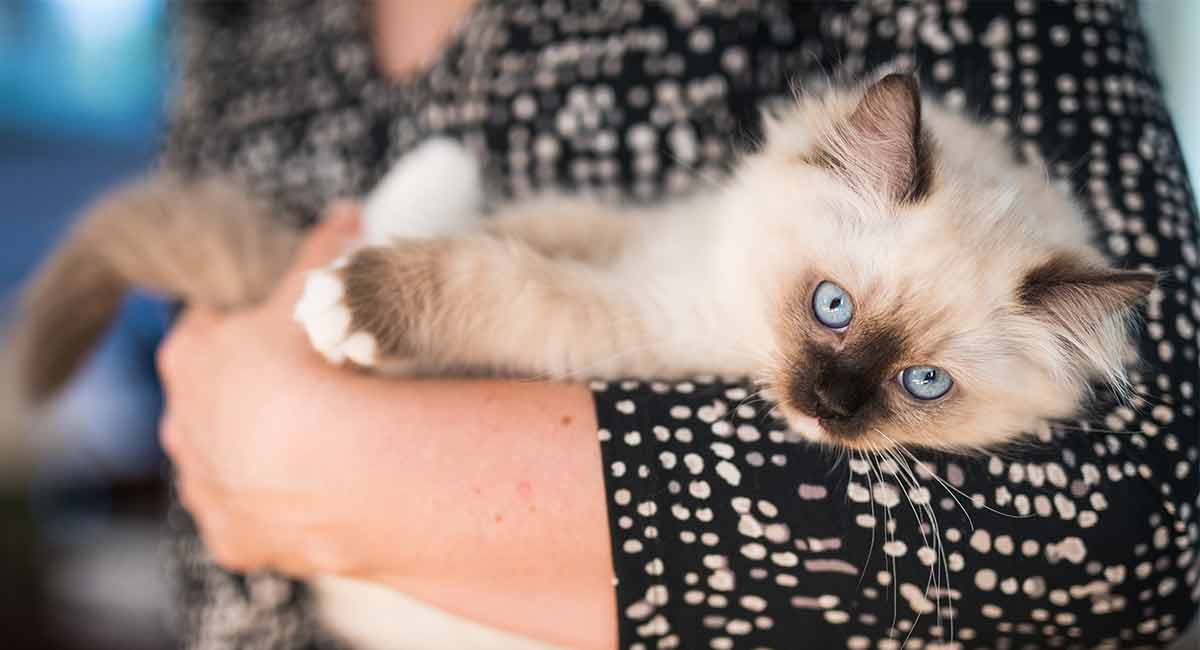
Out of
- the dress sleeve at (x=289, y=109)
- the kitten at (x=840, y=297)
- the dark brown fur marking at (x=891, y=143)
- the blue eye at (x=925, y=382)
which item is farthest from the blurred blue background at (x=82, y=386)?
the blue eye at (x=925, y=382)

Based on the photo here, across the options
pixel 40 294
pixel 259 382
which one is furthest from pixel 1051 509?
pixel 40 294

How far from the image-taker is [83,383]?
217 cm

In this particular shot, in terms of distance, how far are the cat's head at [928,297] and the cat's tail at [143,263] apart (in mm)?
784

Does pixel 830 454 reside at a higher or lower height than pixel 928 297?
lower

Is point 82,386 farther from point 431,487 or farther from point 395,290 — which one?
point 431,487

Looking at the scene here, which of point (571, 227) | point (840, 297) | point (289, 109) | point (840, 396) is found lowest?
point (840, 396)

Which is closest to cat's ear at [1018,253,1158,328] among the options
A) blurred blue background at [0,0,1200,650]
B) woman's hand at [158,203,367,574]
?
woman's hand at [158,203,367,574]

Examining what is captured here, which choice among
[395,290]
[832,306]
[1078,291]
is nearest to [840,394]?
[832,306]

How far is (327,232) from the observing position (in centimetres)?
116

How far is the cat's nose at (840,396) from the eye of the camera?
33.4 inches

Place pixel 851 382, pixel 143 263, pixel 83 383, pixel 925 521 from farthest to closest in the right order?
pixel 83 383 → pixel 143 263 → pixel 851 382 → pixel 925 521

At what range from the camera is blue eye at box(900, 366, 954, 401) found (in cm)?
88

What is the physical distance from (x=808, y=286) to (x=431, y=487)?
1.50 feet

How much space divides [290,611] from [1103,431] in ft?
3.16
